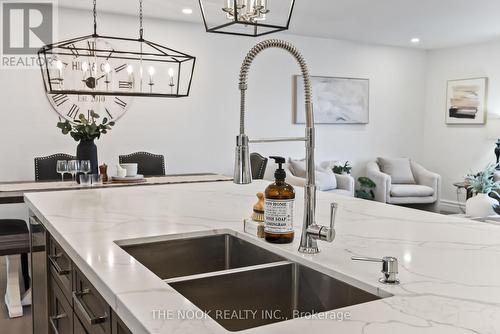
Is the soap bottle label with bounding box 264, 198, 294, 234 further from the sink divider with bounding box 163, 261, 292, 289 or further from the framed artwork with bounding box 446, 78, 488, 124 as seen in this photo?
the framed artwork with bounding box 446, 78, 488, 124

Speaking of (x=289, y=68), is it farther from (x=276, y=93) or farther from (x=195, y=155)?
(x=195, y=155)

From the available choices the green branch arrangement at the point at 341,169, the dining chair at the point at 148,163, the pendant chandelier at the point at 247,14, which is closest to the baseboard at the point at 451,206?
the green branch arrangement at the point at 341,169

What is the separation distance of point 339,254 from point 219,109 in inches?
195

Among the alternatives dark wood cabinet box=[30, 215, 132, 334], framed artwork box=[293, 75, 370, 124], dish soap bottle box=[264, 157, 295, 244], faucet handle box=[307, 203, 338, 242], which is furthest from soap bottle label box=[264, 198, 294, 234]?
framed artwork box=[293, 75, 370, 124]

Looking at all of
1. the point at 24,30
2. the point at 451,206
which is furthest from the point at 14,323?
the point at 451,206

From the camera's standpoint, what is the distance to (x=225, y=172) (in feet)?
20.4

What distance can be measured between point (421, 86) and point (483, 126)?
1283 mm

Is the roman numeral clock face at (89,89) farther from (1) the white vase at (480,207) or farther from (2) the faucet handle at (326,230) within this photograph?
(2) the faucet handle at (326,230)

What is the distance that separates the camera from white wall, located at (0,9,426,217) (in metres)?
5.16

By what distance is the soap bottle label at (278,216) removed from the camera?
1393 mm

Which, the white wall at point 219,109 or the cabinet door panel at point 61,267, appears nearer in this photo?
the cabinet door panel at point 61,267

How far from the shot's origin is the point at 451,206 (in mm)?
7586

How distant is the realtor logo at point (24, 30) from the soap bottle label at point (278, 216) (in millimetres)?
4537

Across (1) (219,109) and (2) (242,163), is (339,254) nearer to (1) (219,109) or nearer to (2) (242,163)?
(2) (242,163)
